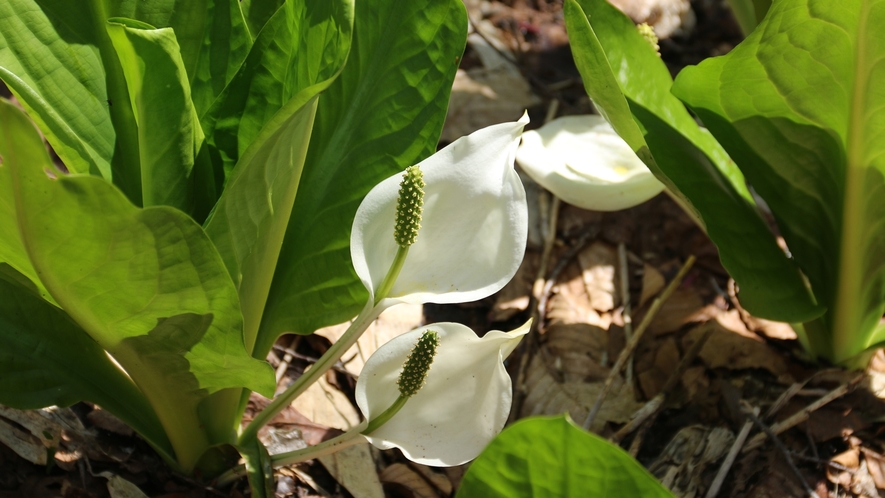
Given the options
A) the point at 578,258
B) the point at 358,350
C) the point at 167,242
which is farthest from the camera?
the point at 578,258

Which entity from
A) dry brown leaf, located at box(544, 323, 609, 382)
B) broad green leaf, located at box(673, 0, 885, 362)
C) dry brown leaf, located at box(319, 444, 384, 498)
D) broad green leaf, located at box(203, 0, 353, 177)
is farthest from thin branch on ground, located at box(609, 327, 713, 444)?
broad green leaf, located at box(203, 0, 353, 177)

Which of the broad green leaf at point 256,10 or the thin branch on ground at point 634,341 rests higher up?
the broad green leaf at point 256,10

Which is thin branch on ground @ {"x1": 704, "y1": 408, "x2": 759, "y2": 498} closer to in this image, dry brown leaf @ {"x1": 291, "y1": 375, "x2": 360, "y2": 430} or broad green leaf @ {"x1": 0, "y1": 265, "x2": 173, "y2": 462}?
dry brown leaf @ {"x1": 291, "y1": 375, "x2": 360, "y2": 430}

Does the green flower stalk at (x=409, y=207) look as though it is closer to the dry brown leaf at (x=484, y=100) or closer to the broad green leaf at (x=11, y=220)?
the broad green leaf at (x=11, y=220)

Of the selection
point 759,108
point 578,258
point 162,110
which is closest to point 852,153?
point 759,108

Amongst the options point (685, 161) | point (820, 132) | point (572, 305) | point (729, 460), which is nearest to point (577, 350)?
point (572, 305)

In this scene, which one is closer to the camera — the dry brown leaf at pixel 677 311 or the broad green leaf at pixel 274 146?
the broad green leaf at pixel 274 146

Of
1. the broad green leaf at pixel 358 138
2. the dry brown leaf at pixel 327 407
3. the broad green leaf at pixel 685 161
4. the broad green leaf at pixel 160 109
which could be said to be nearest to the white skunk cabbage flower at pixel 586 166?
the broad green leaf at pixel 685 161

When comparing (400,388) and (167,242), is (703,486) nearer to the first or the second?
(400,388)
